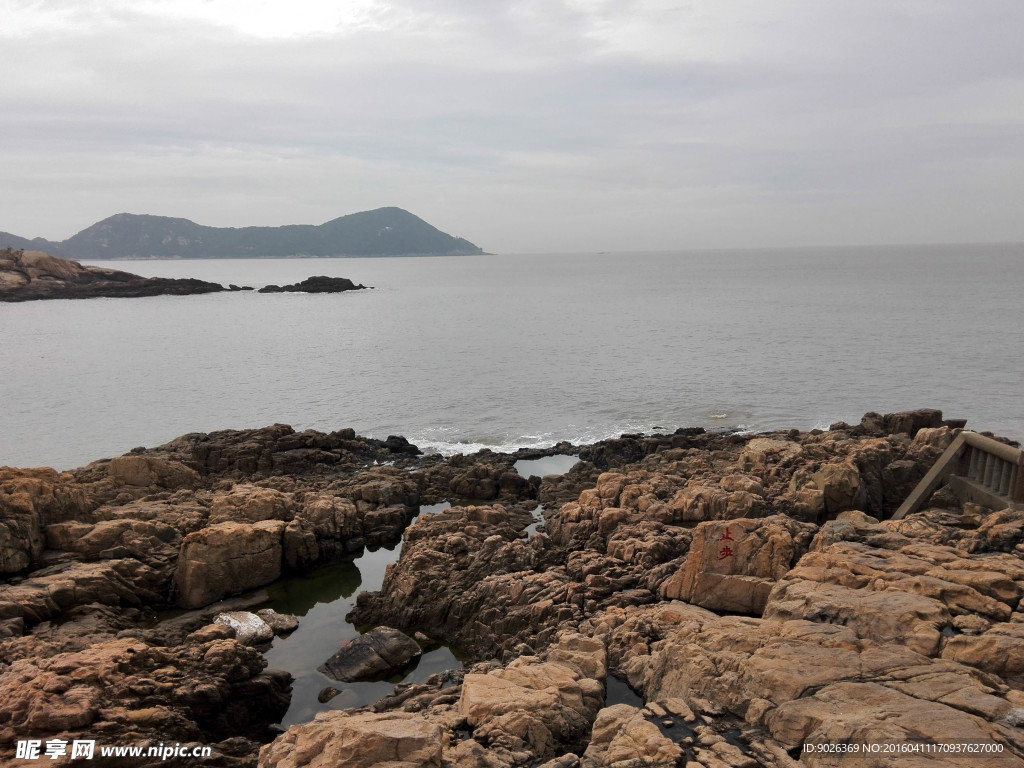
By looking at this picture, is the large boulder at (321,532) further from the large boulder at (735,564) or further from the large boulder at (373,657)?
the large boulder at (735,564)

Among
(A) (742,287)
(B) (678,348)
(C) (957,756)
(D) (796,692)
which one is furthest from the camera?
(A) (742,287)

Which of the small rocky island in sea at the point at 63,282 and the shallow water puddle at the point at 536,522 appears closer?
the shallow water puddle at the point at 536,522

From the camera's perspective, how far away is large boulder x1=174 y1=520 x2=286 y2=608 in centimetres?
1994

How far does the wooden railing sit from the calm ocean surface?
1906 centimetres

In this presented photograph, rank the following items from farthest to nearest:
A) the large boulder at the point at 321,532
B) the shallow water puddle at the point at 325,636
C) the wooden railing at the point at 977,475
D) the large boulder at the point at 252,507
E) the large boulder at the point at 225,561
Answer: the large boulder at the point at 252,507, the large boulder at the point at 321,532, the large boulder at the point at 225,561, the wooden railing at the point at 977,475, the shallow water puddle at the point at 325,636

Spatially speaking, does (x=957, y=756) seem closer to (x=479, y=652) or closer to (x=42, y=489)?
(x=479, y=652)

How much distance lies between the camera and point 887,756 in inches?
331

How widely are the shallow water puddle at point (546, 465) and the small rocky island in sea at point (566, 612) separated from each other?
3537 millimetres

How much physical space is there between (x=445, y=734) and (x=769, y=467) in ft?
54.4

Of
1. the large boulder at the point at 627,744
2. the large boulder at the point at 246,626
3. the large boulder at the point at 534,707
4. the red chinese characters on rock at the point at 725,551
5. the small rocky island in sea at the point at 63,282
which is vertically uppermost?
the small rocky island in sea at the point at 63,282

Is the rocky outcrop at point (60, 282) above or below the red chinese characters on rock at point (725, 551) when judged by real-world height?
above

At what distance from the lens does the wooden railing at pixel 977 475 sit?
18.3 meters

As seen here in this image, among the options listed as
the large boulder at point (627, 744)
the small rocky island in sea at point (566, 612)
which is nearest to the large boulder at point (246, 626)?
the small rocky island in sea at point (566, 612)

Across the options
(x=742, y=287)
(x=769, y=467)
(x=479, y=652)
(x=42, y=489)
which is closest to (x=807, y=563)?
(x=479, y=652)
